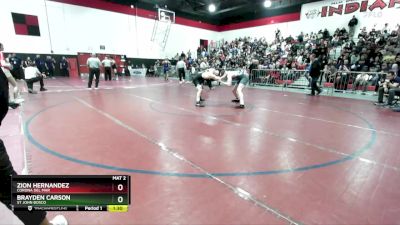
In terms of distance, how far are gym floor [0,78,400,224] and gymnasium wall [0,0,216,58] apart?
14.3 meters

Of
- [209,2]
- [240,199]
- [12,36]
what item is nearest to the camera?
[240,199]

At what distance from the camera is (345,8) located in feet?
56.6

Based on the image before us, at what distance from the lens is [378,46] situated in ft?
40.0

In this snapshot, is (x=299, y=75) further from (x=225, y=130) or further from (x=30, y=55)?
(x=30, y=55)

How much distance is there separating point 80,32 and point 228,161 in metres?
20.2

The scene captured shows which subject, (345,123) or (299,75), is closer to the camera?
(345,123)

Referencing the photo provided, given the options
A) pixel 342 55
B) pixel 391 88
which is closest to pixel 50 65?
pixel 342 55

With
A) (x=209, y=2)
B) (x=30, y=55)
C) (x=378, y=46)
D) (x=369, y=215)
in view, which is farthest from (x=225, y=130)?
(x=209, y=2)

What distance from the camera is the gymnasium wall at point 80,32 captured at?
51.8 feet

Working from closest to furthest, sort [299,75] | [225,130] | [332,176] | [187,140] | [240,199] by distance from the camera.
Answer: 1. [240,199]
2. [332,176]
3. [187,140]
4. [225,130]
5. [299,75]

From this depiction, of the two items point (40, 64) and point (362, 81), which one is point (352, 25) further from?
point (40, 64)

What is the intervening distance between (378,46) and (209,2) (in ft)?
51.6
